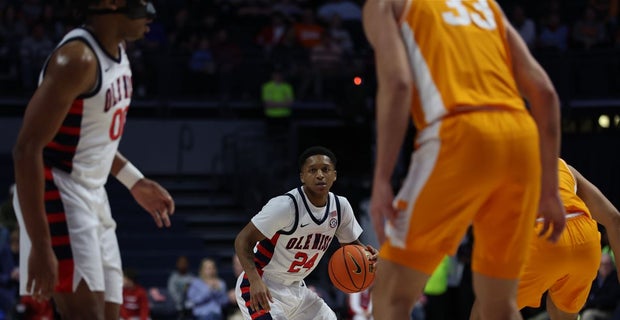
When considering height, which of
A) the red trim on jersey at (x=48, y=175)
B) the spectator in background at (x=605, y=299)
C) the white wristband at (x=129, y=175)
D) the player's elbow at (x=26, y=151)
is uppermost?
the player's elbow at (x=26, y=151)

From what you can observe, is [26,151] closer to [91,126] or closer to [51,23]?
[91,126]

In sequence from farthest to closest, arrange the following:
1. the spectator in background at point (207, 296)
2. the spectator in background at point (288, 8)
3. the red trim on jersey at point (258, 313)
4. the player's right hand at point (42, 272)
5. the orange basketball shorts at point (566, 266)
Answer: the spectator in background at point (288, 8), the spectator in background at point (207, 296), the red trim on jersey at point (258, 313), the orange basketball shorts at point (566, 266), the player's right hand at point (42, 272)

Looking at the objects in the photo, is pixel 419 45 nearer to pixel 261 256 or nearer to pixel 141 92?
pixel 261 256

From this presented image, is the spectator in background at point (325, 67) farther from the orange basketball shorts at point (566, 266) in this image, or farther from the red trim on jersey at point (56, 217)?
the red trim on jersey at point (56, 217)

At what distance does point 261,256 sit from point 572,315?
2.09 meters

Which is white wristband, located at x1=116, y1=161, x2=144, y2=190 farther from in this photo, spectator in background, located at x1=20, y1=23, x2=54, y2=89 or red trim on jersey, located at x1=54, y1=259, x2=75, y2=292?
spectator in background, located at x1=20, y1=23, x2=54, y2=89

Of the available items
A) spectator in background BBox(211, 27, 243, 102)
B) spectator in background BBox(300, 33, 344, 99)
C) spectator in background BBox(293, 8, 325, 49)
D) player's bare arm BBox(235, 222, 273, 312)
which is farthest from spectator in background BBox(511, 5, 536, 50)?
player's bare arm BBox(235, 222, 273, 312)

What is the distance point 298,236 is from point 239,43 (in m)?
11.0

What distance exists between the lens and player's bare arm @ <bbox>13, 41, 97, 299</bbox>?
394 cm

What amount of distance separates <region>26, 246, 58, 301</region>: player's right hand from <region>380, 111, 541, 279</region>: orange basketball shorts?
1365 millimetres

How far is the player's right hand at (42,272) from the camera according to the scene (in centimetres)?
393

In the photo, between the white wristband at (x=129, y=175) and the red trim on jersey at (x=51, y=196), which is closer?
the red trim on jersey at (x=51, y=196)

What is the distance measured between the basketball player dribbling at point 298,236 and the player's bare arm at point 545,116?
2.46 metres

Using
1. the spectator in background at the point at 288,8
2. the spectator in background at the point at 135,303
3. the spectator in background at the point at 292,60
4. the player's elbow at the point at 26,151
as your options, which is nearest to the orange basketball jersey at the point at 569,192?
the player's elbow at the point at 26,151
